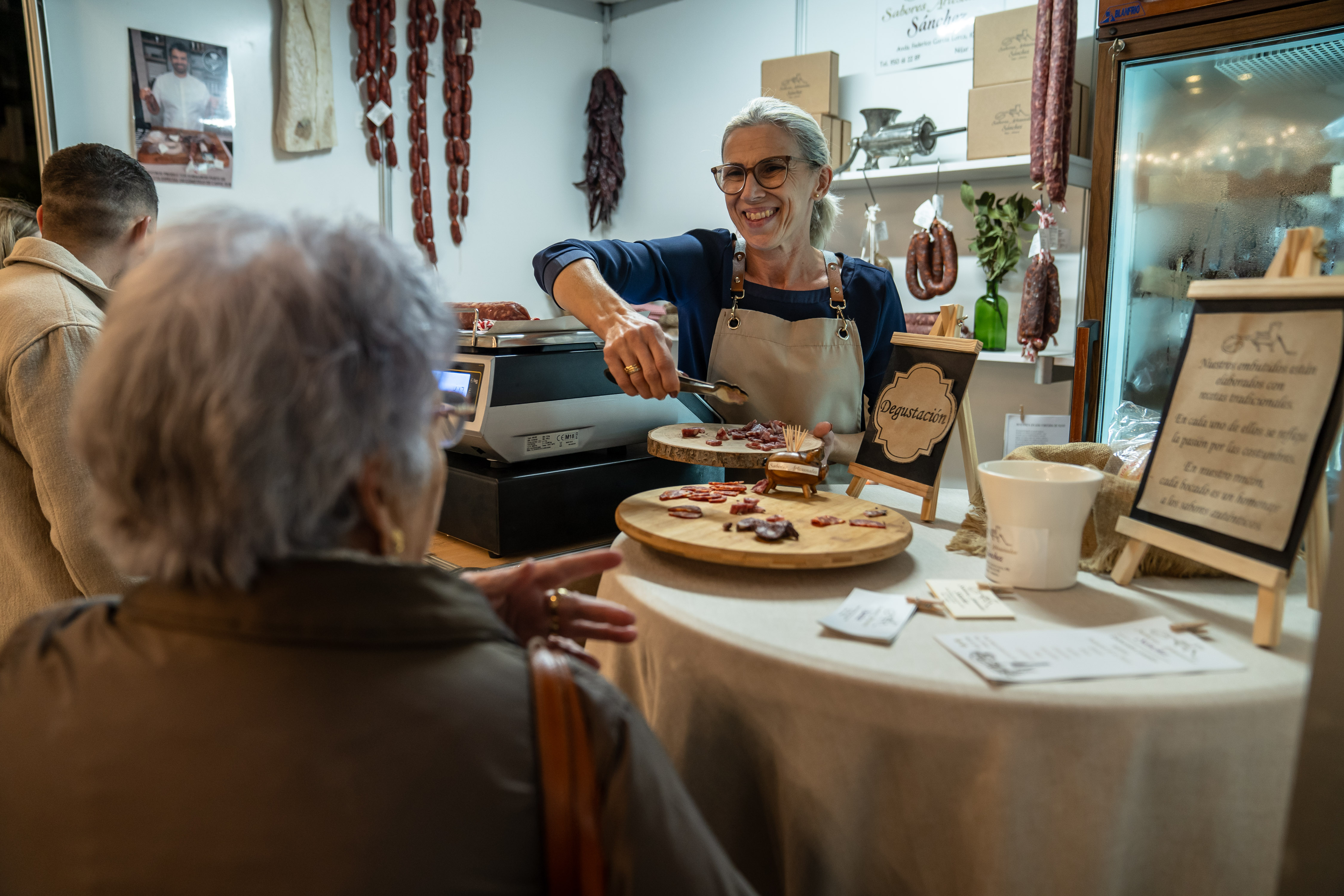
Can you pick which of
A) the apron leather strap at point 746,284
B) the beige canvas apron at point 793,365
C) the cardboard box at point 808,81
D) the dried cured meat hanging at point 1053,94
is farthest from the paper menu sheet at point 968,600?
the cardboard box at point 808,81

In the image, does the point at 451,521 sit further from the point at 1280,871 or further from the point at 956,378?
the point at 1280,871

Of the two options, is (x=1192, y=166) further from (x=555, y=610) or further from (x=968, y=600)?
(x=555, y=610)

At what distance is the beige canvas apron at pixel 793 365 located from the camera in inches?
90.9

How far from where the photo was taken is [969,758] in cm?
90

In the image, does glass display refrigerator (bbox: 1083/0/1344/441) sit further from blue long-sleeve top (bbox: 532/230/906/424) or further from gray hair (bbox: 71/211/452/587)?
gray hair (bbox: 71/211/452/587)

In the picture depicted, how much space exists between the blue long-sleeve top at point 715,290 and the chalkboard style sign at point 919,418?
693 mm

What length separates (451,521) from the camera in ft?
6.57

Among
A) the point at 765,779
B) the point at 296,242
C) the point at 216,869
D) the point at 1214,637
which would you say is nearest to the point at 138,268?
the point at 296,242

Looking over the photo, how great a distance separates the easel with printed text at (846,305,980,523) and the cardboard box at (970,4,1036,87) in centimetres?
213

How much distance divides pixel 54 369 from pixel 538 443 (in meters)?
0.95

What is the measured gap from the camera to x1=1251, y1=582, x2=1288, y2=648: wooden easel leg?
996 mm

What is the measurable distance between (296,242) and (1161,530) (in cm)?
110

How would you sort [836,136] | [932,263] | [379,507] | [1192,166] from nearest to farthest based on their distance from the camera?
[379,507] → [1192,166] → [932,263] → [836,136]

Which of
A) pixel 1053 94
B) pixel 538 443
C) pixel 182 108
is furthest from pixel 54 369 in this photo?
pixel 1053 94
